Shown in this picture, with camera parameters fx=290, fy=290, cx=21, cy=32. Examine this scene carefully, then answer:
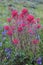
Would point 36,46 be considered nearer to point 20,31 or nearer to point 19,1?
point 20,31

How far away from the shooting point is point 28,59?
4.01m

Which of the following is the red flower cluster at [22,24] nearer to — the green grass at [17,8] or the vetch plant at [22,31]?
the vetch plant at [22,31]

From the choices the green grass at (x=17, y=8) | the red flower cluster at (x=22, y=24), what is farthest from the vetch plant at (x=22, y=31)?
the green grass at (x=17, y=8)

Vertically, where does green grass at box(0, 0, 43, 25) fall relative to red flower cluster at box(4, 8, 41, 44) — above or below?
below

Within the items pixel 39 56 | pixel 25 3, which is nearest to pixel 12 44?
pixel 39 56

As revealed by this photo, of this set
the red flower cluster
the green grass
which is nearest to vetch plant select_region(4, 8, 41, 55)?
the red flower cluster

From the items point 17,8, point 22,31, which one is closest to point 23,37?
point 22,31

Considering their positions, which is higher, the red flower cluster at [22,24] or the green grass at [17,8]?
the red flower cluster at [22,24]

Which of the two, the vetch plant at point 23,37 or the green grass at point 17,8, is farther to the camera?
the green grass at point 17,8

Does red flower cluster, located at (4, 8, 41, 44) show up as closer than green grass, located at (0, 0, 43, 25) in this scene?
Yes

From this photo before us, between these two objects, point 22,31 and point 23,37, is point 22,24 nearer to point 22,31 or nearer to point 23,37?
point 22,31

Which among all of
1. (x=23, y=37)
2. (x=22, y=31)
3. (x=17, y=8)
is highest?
(x=22, y=31)

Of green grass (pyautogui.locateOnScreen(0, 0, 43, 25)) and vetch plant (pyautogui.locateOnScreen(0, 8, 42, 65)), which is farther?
green grass (pyautogui.locateOnScreen(0, 0, 43, 25))

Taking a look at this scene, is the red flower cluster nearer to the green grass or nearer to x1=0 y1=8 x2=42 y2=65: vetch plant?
x1=0 y1=8 x2=42 y2=65: vetch plant
